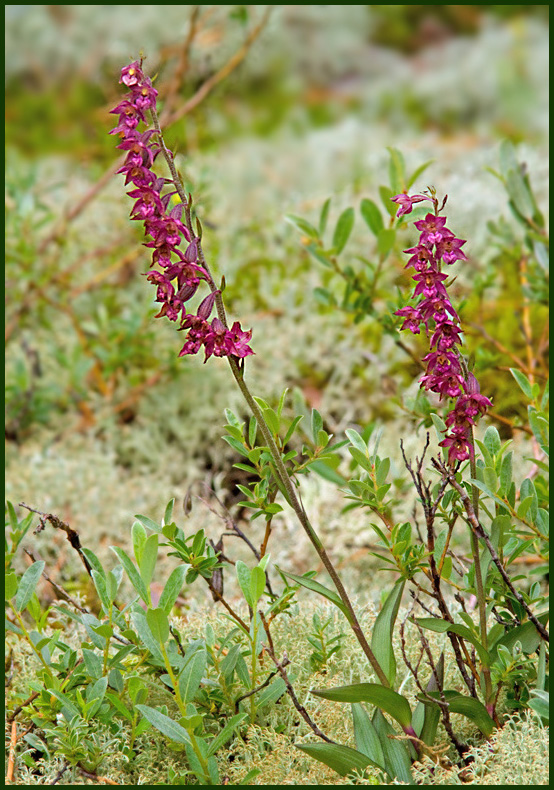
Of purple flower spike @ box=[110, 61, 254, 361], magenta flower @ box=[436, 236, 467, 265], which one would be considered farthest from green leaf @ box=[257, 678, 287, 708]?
magenta flower @ box=[436, 236, 467, 265]

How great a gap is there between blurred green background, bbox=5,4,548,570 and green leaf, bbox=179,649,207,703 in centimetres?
73

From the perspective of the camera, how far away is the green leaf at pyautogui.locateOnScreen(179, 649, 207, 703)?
1.29 m

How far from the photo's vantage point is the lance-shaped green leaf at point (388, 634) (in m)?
1.32

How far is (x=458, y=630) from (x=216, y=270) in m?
1.34

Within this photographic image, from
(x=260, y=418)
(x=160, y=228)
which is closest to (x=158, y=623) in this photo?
(x=260, y=418)

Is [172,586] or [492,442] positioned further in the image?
[492,442]

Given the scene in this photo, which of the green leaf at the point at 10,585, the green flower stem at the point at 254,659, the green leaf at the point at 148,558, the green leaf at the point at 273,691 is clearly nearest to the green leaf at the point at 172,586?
the green leaf at the point at 148,558

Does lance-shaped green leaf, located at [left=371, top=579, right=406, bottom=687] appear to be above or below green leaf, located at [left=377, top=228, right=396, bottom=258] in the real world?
below

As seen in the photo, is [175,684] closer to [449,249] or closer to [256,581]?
[256,581]

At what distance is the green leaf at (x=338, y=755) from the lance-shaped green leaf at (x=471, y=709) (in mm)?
127

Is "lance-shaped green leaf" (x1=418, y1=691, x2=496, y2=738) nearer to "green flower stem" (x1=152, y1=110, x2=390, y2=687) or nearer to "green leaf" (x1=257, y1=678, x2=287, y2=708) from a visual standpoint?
"green flower stem" (x1=152, y1=110, x2=390, y2=687)

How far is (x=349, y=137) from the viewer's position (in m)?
5.50

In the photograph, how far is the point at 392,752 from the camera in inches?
52.2

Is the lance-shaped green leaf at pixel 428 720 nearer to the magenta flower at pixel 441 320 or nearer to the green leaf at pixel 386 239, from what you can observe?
the magenta flower at pixel 441 320
